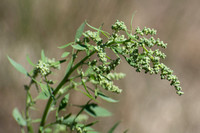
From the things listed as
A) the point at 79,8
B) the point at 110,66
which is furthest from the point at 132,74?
the point at 110,66

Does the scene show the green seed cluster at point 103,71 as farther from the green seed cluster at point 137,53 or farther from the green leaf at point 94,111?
the green leaf at point 94,111

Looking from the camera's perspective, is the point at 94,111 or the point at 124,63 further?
the point at 124,63

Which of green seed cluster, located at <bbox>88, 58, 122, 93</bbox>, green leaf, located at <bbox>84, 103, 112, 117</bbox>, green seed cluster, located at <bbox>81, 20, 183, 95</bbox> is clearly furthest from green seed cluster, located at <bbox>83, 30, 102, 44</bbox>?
green leaf, located at <bbox>84, 103, 112, 117</bbox>

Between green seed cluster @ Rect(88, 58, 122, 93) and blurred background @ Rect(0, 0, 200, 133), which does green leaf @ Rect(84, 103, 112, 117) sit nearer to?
green seed cluster @ Rect(88, 58, 122, 93)

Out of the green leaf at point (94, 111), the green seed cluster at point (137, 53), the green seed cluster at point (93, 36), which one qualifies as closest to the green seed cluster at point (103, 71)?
the green seed cluster at point (137, 53)

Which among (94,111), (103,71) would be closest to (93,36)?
(103,71)

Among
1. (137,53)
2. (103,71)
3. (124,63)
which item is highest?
(124,63)

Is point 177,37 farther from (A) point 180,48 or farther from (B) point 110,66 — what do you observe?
(B) point 110,66

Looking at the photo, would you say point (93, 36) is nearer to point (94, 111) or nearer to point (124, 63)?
point (94, 111)

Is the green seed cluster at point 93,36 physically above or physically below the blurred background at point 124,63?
below
